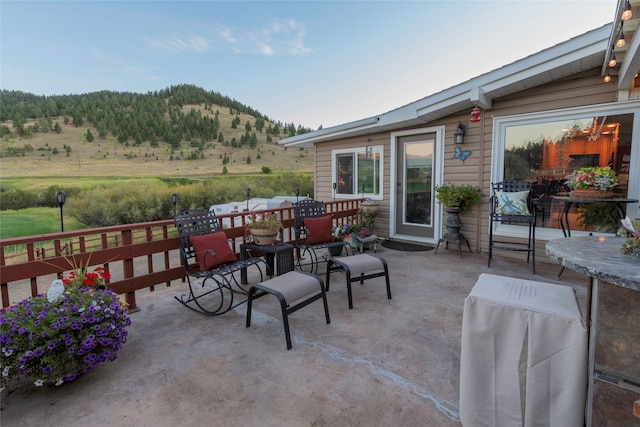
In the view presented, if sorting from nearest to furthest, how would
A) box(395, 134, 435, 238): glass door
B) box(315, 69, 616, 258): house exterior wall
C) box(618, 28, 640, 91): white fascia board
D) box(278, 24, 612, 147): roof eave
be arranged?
box(618, 28, 640, 91): white fascia board < box(278, 24, 612, 147): roof eave < box(315, 69, 616, 258): house exterior wall < box(395, 134, 435, 238): glass door

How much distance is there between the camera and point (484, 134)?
486cm

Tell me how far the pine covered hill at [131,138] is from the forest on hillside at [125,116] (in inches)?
1.7

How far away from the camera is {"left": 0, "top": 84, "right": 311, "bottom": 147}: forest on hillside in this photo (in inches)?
686

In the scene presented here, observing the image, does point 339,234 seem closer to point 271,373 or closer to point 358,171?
point 358,171

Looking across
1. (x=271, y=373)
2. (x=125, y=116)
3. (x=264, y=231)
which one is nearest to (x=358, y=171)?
(x=264, y=231)

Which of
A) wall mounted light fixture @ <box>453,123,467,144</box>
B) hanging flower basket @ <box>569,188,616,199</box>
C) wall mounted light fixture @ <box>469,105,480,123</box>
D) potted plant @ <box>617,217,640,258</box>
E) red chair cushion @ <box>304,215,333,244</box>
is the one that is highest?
wall mounted light fixture @ <box>469,105,480,123</box>

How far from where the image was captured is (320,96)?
13820 mm

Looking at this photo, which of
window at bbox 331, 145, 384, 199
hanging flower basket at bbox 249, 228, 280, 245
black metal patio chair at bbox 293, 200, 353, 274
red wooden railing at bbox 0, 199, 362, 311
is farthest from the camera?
window at bbox 331, 145, 384, 199

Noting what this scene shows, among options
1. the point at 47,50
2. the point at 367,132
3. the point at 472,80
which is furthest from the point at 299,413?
the point at 47,50

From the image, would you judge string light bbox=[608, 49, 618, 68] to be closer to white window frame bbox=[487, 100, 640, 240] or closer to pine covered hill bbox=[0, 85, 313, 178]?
white window frame bbox=[487, 100, 640, 240]

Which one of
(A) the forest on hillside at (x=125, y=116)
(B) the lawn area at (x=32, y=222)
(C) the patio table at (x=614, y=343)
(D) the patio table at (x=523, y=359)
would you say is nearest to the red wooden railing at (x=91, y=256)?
(D) the patio table at (x=523, y=359)

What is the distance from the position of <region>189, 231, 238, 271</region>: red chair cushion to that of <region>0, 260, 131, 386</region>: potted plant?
1.00 m

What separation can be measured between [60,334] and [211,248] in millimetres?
1485

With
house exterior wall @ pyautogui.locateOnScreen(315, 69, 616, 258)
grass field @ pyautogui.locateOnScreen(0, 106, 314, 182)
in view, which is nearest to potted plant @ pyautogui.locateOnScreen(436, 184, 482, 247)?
house exterior wall @ pyautogui.locateOnScreen(315, 69, 616, 258)
